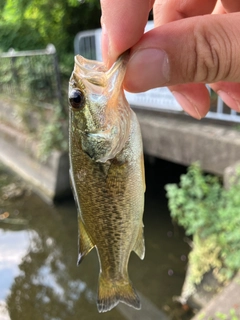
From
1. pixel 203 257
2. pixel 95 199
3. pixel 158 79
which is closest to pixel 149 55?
pixel 158 79

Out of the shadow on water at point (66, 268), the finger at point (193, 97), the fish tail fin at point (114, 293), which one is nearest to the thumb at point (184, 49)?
the finger at point (193, 97)

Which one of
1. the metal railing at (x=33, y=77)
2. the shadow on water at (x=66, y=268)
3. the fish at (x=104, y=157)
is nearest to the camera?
the fish at (x=104, y=157)

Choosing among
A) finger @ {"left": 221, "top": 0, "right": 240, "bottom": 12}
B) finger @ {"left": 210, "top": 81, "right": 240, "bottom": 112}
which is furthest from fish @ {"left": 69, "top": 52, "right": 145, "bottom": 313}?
finger @ {"left": 221, "top": 0, "right": 240, "bottom": 12}

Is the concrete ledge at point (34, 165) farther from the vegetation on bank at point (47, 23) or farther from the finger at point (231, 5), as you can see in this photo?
the finger at point (231, 5)

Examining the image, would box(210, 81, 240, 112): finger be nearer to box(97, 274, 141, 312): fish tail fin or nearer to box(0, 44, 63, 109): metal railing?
box(97, 274, 141, 312): fish tail fin

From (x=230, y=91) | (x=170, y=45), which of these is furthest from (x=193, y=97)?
(x=170, y=45)

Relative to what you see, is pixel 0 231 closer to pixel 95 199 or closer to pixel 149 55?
pixel 95 199
